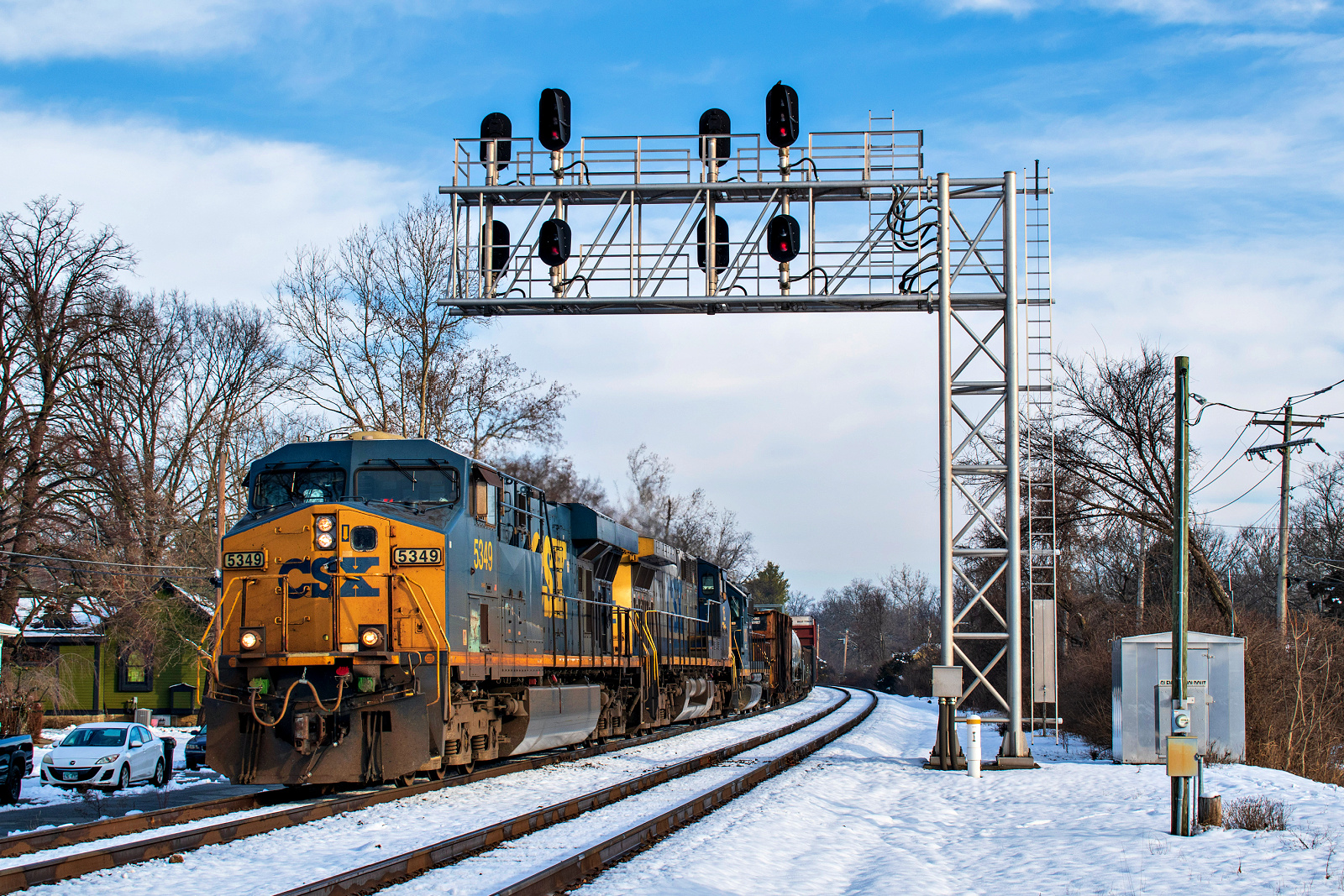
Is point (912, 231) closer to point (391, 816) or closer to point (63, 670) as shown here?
point (391, 816)

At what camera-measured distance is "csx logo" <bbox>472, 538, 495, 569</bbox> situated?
13383mm

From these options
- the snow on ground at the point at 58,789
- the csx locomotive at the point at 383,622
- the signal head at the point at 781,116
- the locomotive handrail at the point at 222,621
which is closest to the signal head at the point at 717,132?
the signal head at the point at 781,116

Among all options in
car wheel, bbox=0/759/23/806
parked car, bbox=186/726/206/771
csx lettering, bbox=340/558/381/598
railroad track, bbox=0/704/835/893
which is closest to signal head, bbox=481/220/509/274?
csx lettering, bbox=340/558/381/598

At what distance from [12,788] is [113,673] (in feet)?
96.6

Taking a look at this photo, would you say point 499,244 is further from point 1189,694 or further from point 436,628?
point 1189,694

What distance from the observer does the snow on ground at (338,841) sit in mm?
8094

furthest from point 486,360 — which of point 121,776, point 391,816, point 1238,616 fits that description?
point 391,816

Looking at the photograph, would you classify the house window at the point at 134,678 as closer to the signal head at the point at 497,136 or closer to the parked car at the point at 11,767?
the parked car at the point at 11,767

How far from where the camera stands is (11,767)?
51.3 feet

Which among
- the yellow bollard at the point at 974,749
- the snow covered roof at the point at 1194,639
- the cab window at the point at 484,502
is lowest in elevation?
the yellow bollard at the point at 974,749

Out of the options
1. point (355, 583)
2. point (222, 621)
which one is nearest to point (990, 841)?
point (355, 583)

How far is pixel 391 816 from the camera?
1103cm

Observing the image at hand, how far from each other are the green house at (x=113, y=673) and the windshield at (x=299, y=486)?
1107 inches

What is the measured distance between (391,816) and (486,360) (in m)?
26.8
